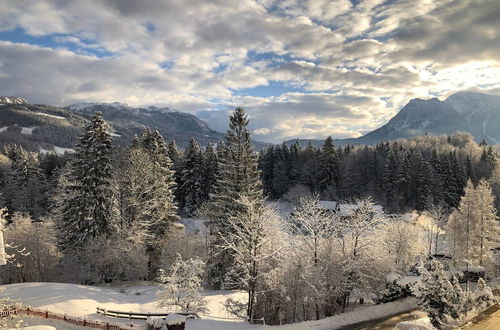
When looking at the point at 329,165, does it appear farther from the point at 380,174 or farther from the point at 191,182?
the point at 191,182

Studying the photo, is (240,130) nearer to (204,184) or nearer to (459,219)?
(459,219)

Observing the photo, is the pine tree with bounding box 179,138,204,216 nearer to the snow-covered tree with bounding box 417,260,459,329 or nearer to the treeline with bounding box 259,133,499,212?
the treeline with bounding box 259,133,499,212

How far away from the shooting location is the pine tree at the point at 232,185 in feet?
123

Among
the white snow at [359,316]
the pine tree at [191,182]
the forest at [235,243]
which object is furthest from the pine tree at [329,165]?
the white snow at [359,316]

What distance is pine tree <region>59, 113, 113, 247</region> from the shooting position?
3728 centimetres

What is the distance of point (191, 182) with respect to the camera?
78188mm

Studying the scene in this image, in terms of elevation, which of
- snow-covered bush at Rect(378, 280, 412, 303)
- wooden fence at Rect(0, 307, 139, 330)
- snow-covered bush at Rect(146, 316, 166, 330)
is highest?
snow-covered bush at Rect(146, 316, 166, 330)

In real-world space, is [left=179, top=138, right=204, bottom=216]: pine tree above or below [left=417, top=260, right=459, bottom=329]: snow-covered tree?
above

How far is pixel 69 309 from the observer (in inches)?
→ 1007

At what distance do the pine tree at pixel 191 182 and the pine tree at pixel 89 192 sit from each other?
1528 inches

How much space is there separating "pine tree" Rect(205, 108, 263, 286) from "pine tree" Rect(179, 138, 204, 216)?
3785 cm

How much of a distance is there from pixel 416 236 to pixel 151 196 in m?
32.4

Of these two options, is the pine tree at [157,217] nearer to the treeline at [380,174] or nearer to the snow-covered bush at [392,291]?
the snow-covered bush at [392,291]

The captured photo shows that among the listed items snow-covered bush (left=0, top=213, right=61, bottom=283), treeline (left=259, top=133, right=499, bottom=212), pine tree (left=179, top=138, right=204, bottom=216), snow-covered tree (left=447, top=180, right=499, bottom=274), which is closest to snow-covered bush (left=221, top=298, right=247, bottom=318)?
snow-covered bush (left=0, top=213, right=61, bottom=283)
